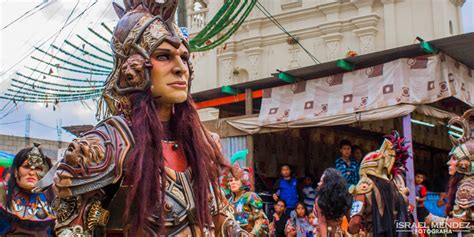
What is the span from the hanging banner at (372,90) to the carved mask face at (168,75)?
6.73m

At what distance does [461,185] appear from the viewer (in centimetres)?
569

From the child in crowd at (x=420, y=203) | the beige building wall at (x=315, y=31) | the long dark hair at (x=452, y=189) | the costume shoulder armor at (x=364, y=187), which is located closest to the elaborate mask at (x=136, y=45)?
the costume shoulder armor at (x=364, y=187)

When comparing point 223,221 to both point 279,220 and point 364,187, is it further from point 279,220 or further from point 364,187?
point 279,220

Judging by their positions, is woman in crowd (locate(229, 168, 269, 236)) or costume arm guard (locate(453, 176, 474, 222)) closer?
costume arm guard (locate(453, 176, 474, 222))

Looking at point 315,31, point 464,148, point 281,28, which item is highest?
point 281,28

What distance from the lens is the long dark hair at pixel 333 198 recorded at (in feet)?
18.8

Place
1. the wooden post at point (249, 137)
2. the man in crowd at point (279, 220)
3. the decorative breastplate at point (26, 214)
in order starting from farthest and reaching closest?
the wooden post at point (249, 137), the man in crowd at point (279, 220), the decorative breastplate at point (26, 214)

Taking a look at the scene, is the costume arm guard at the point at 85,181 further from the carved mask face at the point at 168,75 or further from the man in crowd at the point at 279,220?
the man in crowd at the point at 279,220

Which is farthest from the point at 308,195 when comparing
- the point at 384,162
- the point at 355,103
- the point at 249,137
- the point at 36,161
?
the point at 36,161

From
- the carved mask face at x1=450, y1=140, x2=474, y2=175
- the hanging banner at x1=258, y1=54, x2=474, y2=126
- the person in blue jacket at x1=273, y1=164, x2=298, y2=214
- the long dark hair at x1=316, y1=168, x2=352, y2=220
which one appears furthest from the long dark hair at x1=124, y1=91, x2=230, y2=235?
the person in blue jacket at x1=273, y1=164, x2=298, y2=214

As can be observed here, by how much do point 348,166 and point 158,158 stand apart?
271 inches

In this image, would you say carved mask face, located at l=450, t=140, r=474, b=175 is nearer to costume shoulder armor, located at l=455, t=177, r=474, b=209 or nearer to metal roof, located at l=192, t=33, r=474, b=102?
costume shoulder armor, located at l=455, t=177, r=474, b=209

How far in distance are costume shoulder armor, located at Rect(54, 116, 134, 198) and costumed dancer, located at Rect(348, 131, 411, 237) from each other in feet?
12.8

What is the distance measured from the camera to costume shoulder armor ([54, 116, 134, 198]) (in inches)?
97.5
